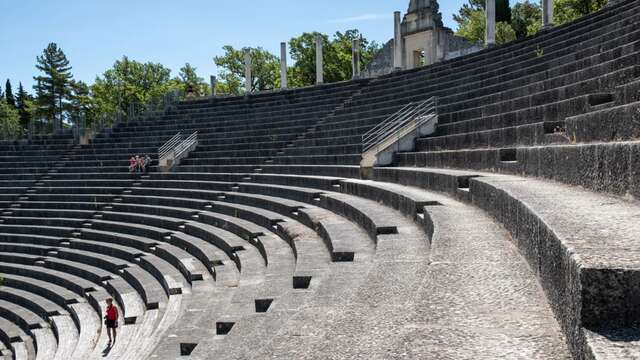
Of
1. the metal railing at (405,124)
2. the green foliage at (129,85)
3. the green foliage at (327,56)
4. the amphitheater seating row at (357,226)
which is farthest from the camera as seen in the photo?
the green foliage at (129,85)

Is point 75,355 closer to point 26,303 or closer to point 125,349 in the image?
point 125,349

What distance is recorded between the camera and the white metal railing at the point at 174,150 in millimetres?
22125

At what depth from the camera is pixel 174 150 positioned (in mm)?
22375

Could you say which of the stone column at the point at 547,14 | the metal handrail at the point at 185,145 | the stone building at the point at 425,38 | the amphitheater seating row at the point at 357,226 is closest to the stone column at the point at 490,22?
the stone column at the point at 547,14

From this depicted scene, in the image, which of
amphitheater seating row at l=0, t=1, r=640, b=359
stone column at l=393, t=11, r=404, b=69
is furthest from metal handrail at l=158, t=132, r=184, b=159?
stone column at l=393, t=11, r=404, b=69

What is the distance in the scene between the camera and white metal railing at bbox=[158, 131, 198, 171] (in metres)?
22.1

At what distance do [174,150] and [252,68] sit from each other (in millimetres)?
48416

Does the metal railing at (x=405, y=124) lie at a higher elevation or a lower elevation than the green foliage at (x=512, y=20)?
lower

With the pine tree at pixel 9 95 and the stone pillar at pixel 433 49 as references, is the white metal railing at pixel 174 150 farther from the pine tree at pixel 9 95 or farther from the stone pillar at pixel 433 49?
the pine tree at pixel 9 95

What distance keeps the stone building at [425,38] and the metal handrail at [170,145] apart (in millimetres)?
9160

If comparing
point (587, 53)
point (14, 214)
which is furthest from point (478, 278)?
point (14, 214)

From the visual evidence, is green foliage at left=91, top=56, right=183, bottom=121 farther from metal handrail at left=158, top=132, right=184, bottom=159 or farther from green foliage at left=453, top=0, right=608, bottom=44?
metal handrail at left=158, top=132, right=184, bottom=159

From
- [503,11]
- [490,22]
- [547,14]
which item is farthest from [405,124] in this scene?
[503,11]

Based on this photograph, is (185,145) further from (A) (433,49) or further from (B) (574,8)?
(B) (574,8)
